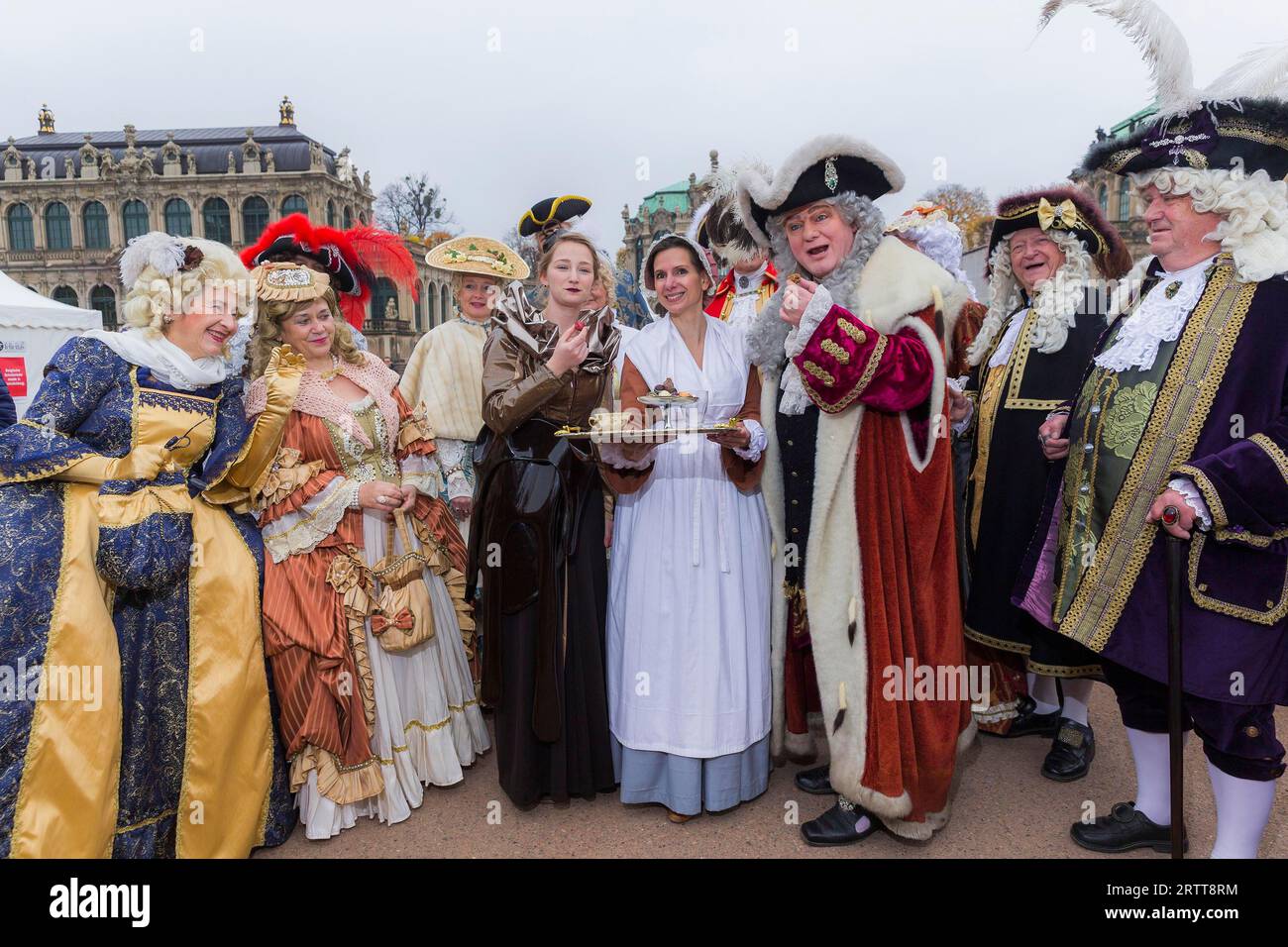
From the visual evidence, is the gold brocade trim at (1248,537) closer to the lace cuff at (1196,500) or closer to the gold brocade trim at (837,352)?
the lace cuff at (1196,500)

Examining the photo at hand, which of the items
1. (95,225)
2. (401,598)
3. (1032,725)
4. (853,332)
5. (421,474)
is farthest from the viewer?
(95,225)

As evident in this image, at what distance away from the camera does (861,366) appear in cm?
244

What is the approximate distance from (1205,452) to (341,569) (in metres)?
3.22

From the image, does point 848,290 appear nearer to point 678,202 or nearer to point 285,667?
point 285,667

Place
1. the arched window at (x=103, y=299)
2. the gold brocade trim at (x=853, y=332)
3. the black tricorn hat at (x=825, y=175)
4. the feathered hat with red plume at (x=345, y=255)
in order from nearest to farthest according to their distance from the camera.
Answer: the gold brocade trim at (x=853, y=332), the black tricorn hat at (x=825, y=175), the feathered hat with red plume at (x=345, y=255), the arched window at (x=103, y=299)

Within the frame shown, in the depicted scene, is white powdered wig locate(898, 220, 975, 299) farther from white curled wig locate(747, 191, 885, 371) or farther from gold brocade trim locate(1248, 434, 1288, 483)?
gold brocade trim locate(1248, 434, 1288, 483)

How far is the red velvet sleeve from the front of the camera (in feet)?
7.97

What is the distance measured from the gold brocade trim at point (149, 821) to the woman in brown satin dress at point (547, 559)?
47.6 inches

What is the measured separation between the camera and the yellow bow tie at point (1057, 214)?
137 inches

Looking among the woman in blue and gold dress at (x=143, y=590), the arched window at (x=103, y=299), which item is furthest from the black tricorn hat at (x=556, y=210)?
the arched window at (x=103, y=299)

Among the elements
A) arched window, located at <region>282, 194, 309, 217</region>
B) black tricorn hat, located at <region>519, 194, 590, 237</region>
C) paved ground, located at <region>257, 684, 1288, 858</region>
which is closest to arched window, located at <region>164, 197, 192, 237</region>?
arched window, located at <region>282, 194, 309, 217</region>

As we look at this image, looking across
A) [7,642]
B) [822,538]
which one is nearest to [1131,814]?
[822,538]

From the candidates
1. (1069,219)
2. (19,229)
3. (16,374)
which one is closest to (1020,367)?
(1069,219)

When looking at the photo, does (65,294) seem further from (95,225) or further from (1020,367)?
(1020,367)
